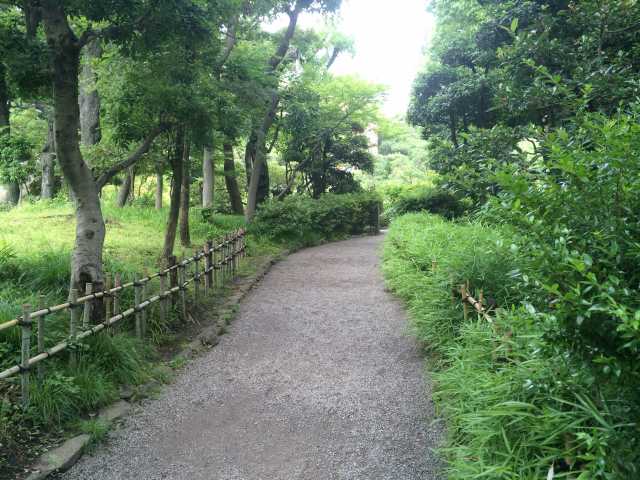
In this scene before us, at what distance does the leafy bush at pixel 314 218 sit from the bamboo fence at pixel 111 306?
4842 mm

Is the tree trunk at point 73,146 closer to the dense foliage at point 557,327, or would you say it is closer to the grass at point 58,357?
the grass at point 58,357

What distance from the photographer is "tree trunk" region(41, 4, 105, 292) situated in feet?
16.1

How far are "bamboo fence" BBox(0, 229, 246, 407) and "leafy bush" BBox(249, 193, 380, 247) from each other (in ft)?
15.9

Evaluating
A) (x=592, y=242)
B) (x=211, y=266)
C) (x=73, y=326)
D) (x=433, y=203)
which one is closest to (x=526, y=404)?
(x=592, y=242)

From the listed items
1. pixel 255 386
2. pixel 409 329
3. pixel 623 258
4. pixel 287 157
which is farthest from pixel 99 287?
pixel 287 157

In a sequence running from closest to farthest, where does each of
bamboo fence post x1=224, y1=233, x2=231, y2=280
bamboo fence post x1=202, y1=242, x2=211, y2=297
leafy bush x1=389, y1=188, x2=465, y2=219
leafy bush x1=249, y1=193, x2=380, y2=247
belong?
bamboo fence post x1=202, y1=242, x2=211, y2=297, bamboo fence post x1=224, y1=233, x2=231, y2=280, leafy bush x1=249, y1=193, x2=380, y2=247, leafy bush x1=389, y1=188, x2=465, y2=219

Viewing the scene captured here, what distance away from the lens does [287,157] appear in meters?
19.1

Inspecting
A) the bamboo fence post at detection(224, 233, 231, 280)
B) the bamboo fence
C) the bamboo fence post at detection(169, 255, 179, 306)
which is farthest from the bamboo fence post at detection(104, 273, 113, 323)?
the bamboo fence post at detection(224, 233, 231, 280)

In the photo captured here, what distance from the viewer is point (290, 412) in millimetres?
4211

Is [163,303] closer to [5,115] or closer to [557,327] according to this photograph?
[557,327]

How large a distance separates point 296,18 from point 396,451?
1399cm

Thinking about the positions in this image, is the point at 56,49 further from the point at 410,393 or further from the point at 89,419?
the point at 410,393

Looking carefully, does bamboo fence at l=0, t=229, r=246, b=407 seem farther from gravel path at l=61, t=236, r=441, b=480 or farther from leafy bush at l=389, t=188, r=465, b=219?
leafy bush at l=389, t=188, r=465, b=219

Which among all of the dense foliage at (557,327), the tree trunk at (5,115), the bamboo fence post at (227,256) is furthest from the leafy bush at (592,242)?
the bamboo fence post at (227,256)
